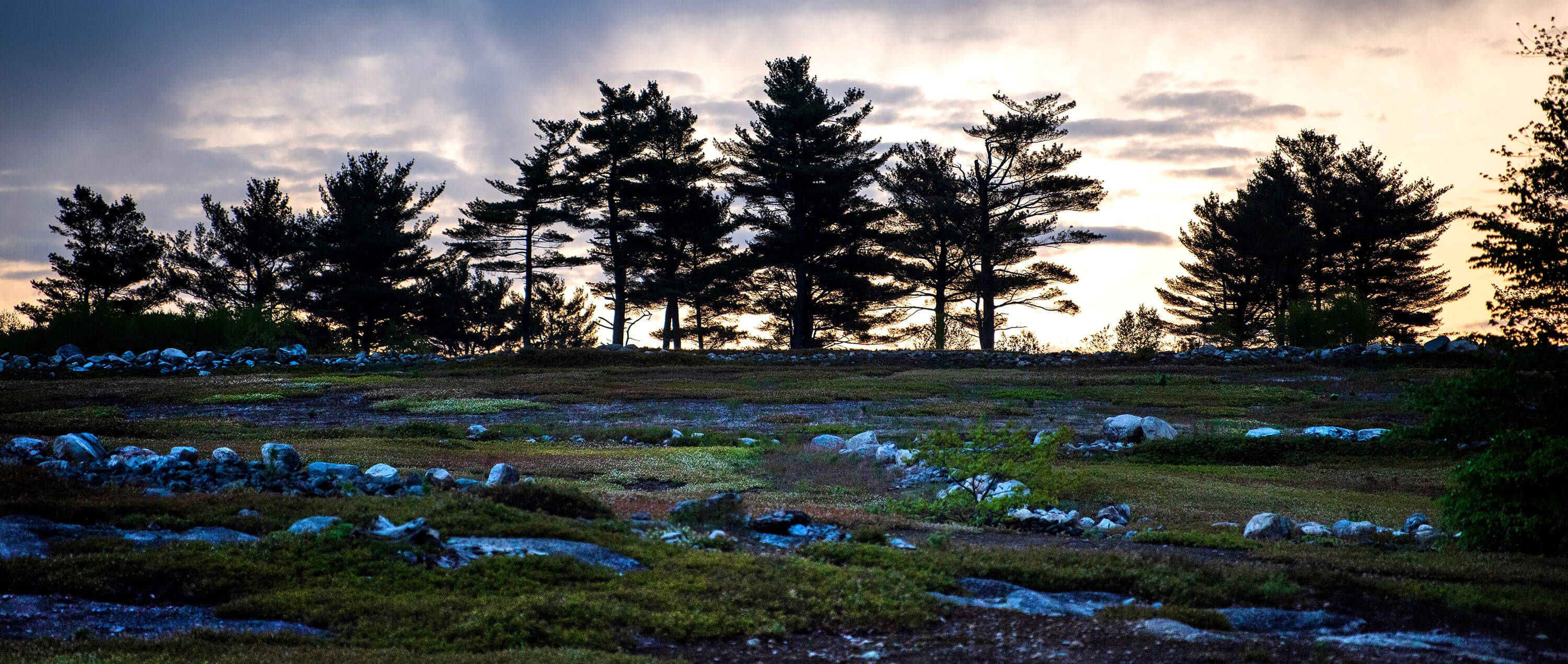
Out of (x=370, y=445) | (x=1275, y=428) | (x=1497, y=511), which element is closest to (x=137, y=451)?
(x=370, y=445)

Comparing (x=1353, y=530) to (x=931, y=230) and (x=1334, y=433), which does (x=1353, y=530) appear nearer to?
(x=1334, y=433)

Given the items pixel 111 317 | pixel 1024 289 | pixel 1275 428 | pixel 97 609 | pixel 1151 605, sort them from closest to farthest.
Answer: pixel 97 609
pixel 1151 605
pixel 1275 428
pixel 111 317
pixel 1024 289

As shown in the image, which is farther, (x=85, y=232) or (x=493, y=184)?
(x=85, y=232)

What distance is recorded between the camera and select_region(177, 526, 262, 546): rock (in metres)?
8.30

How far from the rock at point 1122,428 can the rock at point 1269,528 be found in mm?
10450

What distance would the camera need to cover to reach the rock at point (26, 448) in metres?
12.3

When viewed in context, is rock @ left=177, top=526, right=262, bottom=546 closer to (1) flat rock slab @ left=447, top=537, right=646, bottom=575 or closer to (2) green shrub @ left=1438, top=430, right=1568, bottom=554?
(1) flat rock slab @ left=447, top=537, right=646, bottom=575

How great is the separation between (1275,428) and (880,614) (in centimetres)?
2009

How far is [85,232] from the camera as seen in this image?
211ft

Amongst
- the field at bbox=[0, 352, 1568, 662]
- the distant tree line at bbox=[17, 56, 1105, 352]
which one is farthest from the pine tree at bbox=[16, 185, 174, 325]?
the field at bbox=[0, 352, 1568, 662]

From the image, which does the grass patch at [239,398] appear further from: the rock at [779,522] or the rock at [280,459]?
the rock at [779,522]

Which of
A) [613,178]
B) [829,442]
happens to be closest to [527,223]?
[613,178]

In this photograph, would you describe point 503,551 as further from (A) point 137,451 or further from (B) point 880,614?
(A) point 137,451

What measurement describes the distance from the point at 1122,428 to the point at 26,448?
68.7ft
